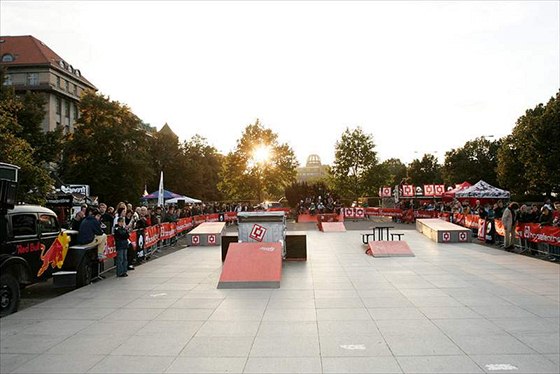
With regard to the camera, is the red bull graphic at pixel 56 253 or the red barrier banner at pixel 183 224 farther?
the red barrier banner at pixel 183 224

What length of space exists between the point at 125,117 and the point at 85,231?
4327 centimetres

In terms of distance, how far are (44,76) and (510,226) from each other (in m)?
64.9

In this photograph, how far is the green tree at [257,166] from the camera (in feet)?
200

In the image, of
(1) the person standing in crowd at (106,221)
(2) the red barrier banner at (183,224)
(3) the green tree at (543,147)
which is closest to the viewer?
(1) the person standing in crowd at (106,221)

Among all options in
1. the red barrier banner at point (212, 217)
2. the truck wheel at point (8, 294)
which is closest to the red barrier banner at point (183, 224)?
the red barrier banner at point (212, 217)

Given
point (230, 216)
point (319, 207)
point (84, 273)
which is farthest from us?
point (319, 207)

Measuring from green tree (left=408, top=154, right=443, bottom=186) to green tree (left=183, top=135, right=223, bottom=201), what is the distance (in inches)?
1647

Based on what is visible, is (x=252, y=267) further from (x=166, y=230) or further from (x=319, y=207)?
(x=319, y=207)

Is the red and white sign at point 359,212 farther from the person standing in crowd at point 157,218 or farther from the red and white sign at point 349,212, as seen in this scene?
the person standing in crowd at point 157,218

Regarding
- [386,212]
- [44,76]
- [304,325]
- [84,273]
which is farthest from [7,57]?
[304,325]

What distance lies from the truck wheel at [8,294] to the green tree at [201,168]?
67.3 meters

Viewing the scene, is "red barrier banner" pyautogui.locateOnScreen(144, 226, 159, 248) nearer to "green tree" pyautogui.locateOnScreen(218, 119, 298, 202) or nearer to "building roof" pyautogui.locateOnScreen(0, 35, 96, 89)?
"green tree" pyautogui.locateOnScreen(218, 119, 298, 202)

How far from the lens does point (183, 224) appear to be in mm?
28062

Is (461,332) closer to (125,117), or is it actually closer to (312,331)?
(312,331)
